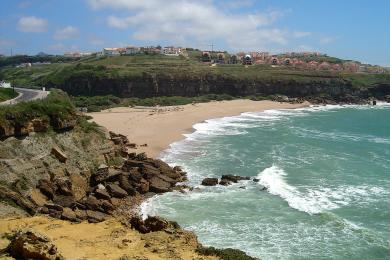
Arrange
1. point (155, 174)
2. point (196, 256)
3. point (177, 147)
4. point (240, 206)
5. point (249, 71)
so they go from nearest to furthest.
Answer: point (196, 256)
point (240, 206)
point (155, 174)
point (177, 147)
point (249, 71)

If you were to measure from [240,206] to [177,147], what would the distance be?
19.4m

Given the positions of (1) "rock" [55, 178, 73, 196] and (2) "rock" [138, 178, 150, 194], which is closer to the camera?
(1) "rock" [55, 178, 73, 196]

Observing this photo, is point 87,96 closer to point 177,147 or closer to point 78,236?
point 177,147

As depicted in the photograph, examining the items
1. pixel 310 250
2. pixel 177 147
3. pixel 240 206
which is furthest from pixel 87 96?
pixel 310 250

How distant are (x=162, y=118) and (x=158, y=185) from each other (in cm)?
3687

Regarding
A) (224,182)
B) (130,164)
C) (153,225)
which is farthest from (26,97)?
(153,225)

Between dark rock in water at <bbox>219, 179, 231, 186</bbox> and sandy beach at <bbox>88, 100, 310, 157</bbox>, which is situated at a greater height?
sandy beach at <bbox>88, 100, 310, 157</bbox>

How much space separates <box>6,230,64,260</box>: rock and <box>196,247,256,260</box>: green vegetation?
6.31 metres

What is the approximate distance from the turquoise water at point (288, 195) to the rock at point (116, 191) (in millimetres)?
1950

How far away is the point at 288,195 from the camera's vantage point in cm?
3309

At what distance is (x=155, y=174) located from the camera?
116ft

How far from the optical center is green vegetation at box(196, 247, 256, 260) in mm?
20875

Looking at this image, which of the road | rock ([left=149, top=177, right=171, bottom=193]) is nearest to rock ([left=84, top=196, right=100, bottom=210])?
rock ([left=149, top=177, right=171, bottom=193])

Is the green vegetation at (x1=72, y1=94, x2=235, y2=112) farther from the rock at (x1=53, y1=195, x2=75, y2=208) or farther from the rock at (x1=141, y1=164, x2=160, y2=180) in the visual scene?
the rock at (x1=53, y1=195, x2=75, y2=208)
